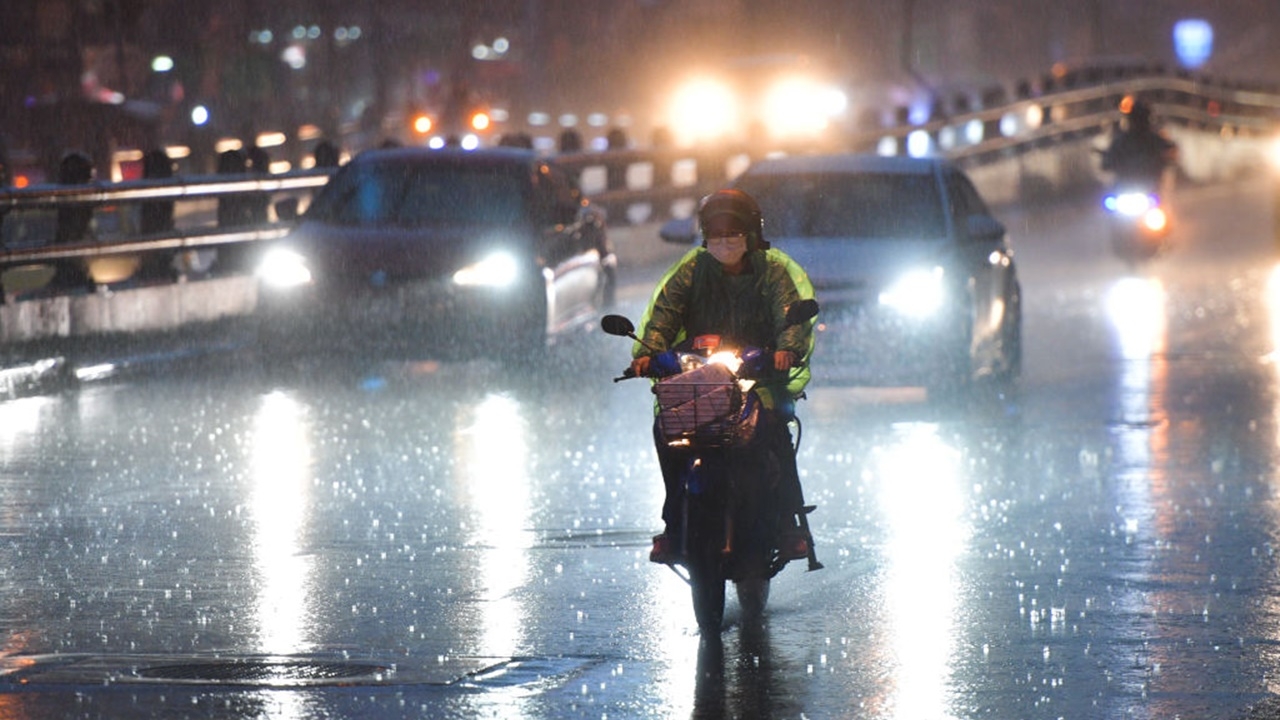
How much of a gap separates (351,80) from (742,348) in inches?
2279

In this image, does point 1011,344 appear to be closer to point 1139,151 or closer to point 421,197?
point 421,197

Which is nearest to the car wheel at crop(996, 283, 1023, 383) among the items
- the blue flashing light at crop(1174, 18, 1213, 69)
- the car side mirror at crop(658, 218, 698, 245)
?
the car side mirror at crop(658, 218, 698, 245)

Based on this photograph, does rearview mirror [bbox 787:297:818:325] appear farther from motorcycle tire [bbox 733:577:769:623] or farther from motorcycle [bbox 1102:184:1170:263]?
motorcycle [bbox 1102:184:1170:263]

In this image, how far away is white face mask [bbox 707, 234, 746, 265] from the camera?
8023 mm

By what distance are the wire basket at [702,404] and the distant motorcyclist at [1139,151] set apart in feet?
62.9

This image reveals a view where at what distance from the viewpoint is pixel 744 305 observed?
809 centimetres

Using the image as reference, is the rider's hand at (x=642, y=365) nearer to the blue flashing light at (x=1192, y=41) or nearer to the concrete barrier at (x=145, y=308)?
the concrete barrier at (x=145, y=308)

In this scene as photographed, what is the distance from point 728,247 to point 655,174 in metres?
21.5

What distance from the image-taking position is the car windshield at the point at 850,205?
15.6 metres

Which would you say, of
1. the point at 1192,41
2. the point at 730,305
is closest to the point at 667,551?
the point at 730,305

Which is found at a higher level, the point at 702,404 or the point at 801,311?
the point at 801,311

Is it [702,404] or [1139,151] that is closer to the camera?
[702,404]

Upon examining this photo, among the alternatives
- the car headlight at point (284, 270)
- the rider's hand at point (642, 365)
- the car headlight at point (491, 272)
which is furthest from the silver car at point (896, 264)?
the rider's hand at point (642, 365)

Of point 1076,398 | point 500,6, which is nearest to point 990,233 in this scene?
point 1076,398
